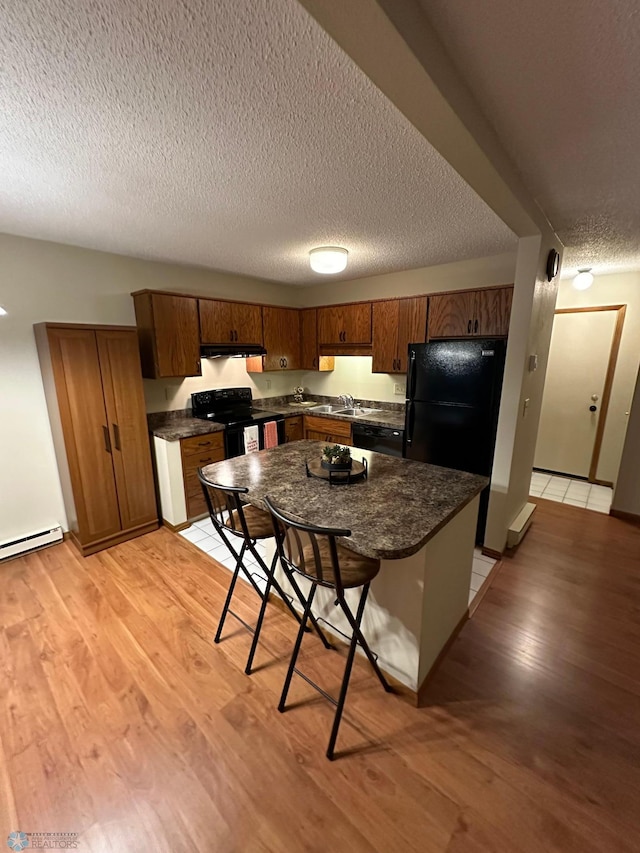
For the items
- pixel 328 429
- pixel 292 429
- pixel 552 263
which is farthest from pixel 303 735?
pixel 552 263

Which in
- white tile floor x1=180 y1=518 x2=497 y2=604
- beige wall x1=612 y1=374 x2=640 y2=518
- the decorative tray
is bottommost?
white tile floor x1=180 y1=518 x2=497 y2=604

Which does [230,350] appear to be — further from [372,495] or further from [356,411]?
[372,495]

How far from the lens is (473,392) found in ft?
8.86

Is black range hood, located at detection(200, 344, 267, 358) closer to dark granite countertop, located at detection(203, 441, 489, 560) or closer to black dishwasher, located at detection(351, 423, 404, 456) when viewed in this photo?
black dishwasher, located at detection(351, 423, 404, 456)

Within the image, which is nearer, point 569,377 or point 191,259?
point 191,259

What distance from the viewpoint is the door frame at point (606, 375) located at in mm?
3727

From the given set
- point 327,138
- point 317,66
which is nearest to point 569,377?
point 327,138

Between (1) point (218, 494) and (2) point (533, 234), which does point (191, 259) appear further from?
(2) point (533, 234)

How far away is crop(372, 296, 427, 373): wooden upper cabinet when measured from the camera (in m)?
3.43

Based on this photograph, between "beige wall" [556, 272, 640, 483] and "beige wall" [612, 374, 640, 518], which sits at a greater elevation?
"beige wall" [556, 272, 640, 483]

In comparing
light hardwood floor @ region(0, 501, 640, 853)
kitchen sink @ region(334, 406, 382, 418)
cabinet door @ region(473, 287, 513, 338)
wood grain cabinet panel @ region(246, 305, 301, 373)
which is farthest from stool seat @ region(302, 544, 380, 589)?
wood grain cabinet panel @ region(246, 305, 301, 373)

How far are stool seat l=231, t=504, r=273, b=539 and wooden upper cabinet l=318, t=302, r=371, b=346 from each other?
8.46 feet

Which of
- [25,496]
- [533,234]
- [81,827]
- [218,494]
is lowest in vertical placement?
[81,827]

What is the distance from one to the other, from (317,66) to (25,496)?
3.43 metres
